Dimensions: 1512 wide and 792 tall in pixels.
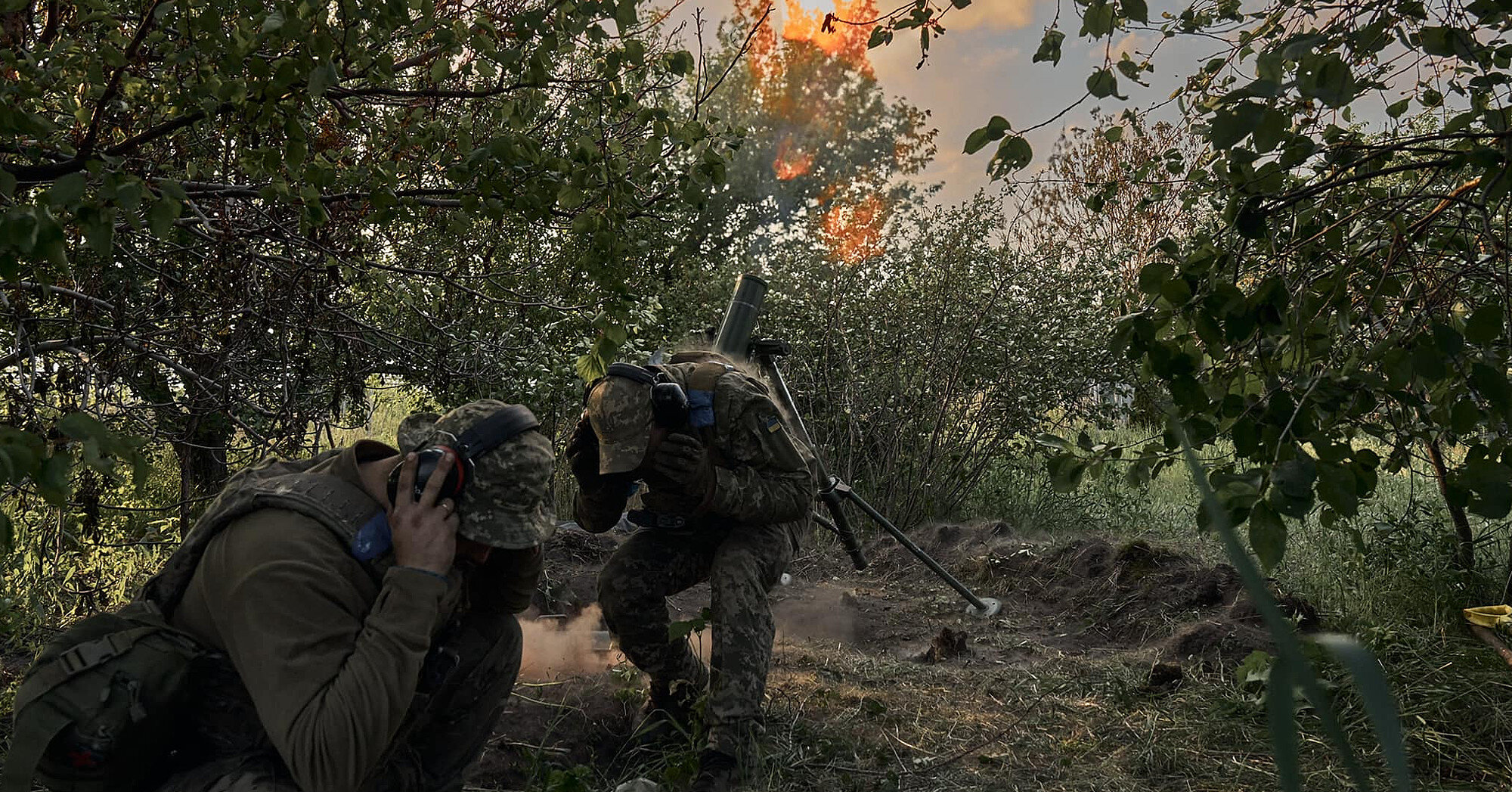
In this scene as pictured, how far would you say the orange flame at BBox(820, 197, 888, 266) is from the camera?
28.1 ft

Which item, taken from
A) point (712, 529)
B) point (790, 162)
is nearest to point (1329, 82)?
point (712, 529)

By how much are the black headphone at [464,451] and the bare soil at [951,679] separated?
3.36 feet

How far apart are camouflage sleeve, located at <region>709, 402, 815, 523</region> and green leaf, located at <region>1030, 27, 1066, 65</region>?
6.10ft

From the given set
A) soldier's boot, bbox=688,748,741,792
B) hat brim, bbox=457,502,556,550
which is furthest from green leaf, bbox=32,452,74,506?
soldier's boot, bbox=688,748,741,792

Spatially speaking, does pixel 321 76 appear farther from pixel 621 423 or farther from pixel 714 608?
pixel 714 608

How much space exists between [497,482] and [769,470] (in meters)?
1.74

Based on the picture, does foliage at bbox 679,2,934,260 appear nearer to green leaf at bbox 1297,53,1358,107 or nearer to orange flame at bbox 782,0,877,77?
orange flame at bbox 782,0,877,77

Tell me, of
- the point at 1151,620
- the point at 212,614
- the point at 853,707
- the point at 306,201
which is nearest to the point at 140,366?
the point at 306,201

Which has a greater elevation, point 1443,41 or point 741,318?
point 1443,41

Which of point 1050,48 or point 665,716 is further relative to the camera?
point 665,716

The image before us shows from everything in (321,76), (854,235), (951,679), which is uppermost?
(854,235)

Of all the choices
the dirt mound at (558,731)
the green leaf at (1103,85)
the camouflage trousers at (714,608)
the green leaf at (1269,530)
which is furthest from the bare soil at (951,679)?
the green leaf at (1103,85)

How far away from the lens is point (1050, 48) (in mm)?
2301

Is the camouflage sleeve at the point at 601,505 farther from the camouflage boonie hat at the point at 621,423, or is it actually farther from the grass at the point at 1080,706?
the grass at the point at 1080,706
